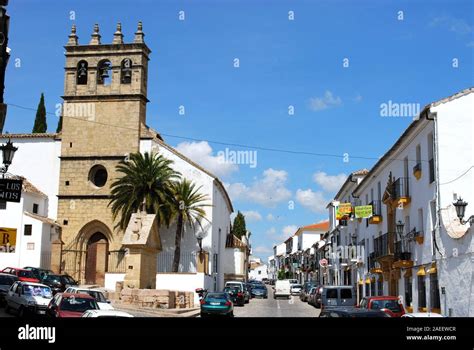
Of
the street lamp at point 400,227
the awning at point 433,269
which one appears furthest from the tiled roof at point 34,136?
the awning at point 433,269

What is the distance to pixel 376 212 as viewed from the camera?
36781 millimetres

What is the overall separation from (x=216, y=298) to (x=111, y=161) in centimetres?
2162

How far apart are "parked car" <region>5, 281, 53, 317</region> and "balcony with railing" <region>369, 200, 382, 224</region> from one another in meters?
19.8

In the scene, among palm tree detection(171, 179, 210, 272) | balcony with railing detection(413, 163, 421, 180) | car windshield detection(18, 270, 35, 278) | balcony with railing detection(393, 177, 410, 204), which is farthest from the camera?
palm tree detection(171, 179, 210, 272)

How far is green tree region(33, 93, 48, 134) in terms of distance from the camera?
5703cm

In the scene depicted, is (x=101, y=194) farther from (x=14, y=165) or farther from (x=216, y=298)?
(x=216, y=298)

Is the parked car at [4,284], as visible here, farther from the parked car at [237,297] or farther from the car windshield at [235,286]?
the car windshield at [235,286]

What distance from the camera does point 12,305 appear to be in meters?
22.1

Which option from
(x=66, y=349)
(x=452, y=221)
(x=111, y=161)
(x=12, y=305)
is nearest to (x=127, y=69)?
(x=111, y=161)

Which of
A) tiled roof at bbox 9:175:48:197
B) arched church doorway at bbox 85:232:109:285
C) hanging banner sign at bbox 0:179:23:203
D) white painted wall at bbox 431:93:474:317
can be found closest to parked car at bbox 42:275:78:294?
arched church doorway at bbox 85:232:109:285

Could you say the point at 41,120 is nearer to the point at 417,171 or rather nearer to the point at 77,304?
the point at 417,171

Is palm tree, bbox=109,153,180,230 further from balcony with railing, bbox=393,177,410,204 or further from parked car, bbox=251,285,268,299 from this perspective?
balcony with railing, bbox=393,177,410,204

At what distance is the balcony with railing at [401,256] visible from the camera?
95.3ft

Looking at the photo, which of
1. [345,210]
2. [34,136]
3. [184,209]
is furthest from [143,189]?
[345,210]
